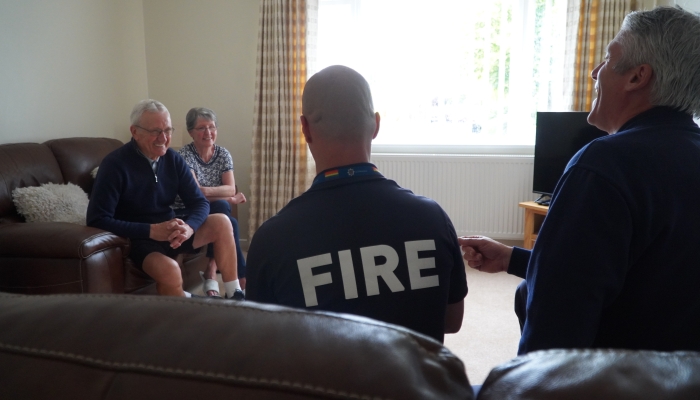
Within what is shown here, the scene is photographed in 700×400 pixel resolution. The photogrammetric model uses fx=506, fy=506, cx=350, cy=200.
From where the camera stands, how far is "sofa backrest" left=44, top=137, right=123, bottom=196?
3.36 m

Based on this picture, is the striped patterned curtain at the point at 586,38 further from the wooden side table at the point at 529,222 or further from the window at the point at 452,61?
the wooden side table at the point at 529,222

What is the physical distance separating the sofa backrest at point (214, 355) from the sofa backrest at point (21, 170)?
2805mm

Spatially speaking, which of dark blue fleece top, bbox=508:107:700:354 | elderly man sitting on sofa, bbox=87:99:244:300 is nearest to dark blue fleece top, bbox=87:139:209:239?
elderly man sitting on sofa, bbox=87:99:244:300

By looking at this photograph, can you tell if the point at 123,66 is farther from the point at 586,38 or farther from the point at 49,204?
the point at 586,38

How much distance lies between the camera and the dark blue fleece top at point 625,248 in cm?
93

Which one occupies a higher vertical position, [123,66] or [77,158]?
[123,66]

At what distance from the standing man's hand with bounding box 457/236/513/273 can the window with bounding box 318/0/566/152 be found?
3113 mm

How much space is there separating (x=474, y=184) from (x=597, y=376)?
159 inches

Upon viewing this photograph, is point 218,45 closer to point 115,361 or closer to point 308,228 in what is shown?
point 308,228

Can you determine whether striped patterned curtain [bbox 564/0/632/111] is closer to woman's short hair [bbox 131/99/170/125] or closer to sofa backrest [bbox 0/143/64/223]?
woman's short hair [bbox 131/99/170/125]


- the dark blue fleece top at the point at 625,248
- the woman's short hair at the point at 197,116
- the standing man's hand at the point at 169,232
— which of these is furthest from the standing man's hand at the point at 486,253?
the woman's short hair at the point at 197,116

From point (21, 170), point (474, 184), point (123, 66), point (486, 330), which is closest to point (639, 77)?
point (486, 330)

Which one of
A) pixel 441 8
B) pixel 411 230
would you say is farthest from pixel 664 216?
pixel 441 8

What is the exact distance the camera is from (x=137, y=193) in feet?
8.96
